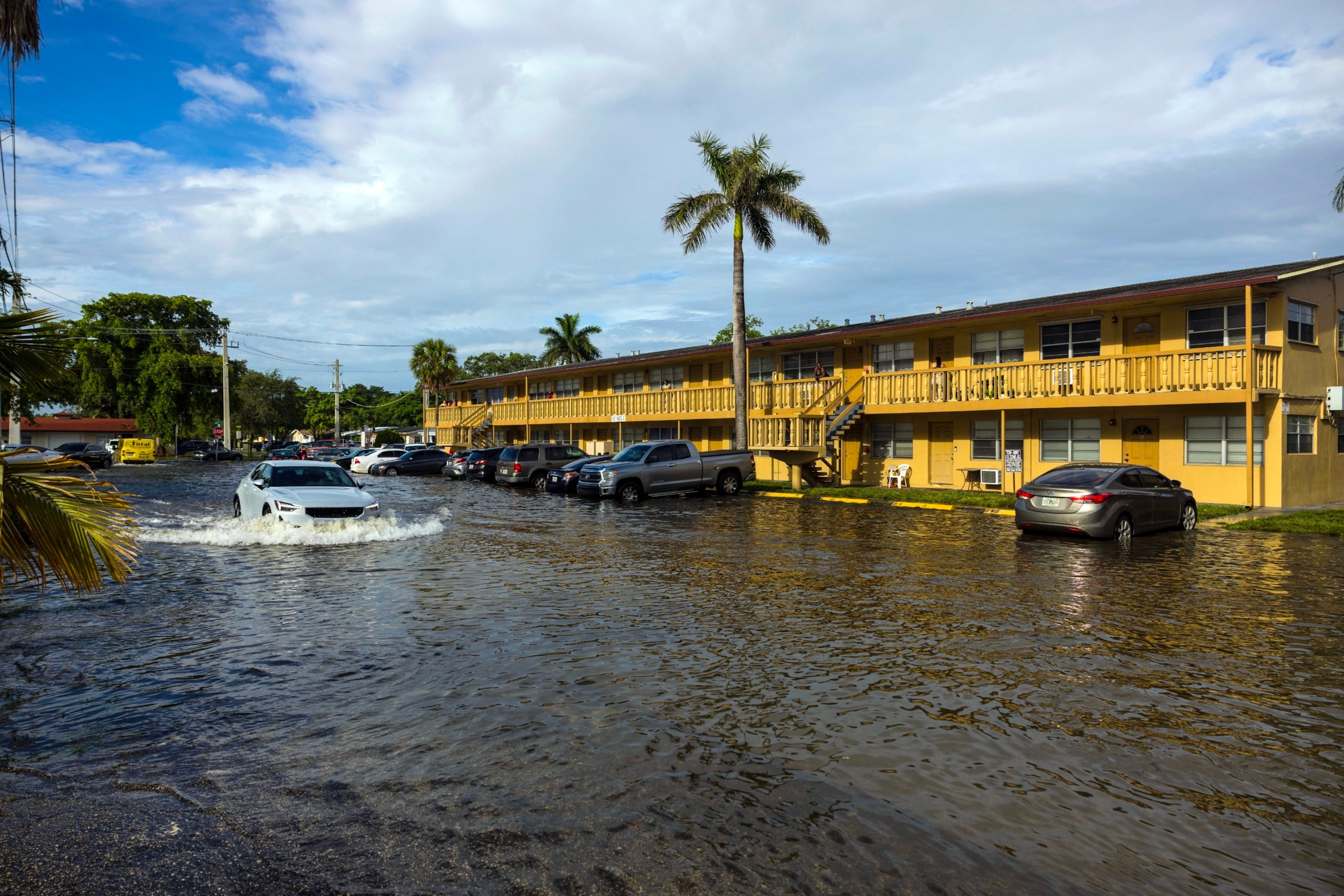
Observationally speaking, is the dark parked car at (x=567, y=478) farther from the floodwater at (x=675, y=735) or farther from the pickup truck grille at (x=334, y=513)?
the floodwater at (x=675, y=735)

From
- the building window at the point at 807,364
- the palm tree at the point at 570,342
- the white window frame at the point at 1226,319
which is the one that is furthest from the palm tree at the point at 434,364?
the white window frame at the point at 1226,319

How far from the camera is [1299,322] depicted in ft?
75.2

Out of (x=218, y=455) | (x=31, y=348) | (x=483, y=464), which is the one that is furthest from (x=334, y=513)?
(x=218, y=455)

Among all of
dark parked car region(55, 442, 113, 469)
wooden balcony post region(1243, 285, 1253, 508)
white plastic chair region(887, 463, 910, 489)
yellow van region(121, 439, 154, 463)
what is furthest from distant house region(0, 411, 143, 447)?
wooden balcony post region(1243, 285, 1253, 508)

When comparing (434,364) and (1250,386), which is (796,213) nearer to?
(1250,386)

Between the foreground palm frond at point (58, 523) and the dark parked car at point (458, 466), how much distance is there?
35571mm

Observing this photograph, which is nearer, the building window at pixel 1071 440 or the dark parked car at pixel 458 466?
the building window at pixel 1071 440

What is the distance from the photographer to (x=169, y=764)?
502cm

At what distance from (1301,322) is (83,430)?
97972mm

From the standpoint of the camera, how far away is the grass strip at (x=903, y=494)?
23.6m

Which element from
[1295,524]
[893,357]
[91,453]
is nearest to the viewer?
[1295,524]

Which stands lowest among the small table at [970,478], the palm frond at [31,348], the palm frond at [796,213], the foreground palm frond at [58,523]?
the small table at [970,478]

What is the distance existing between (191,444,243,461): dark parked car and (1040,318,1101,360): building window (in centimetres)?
6009

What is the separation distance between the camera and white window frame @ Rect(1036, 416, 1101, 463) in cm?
2553
